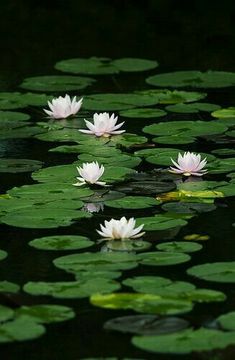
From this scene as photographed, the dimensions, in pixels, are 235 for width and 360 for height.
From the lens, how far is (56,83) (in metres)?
6.26

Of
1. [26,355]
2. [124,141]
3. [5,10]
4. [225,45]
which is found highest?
[5,10]

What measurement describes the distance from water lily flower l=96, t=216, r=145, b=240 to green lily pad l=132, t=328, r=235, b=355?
734 mm

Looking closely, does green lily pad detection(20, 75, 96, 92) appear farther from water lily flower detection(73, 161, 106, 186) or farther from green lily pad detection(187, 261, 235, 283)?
green lily pad detection(187, 261, 235, 283)

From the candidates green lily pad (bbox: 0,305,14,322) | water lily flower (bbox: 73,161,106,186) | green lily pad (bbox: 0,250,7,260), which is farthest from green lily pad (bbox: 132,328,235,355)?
water lily flower (bbox: 73,161,106,186)

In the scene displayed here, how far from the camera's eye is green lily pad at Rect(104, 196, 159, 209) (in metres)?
4.29

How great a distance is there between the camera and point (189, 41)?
711 cm

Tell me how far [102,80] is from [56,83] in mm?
261

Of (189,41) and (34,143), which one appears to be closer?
(34,143)

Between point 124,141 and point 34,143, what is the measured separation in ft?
1.24

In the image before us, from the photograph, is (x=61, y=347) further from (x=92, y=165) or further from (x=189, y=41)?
(x=189, y=41)

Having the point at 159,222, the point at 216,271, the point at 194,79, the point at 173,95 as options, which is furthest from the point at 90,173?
the point at 194,79

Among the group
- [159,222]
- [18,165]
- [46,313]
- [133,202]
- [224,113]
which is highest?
[224,113]

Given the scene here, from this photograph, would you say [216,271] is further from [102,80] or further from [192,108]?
[102,80]

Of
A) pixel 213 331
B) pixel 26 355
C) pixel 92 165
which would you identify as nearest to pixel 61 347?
pixel 26 355
